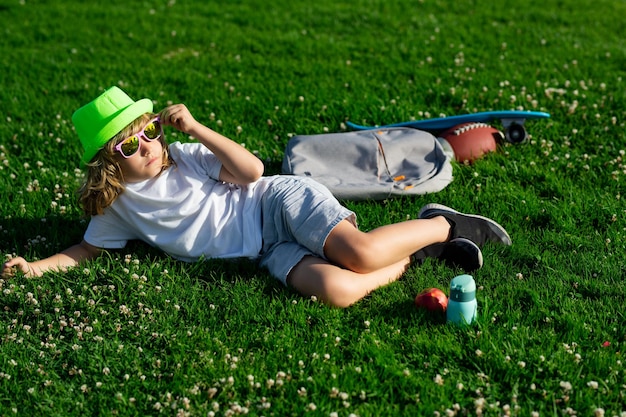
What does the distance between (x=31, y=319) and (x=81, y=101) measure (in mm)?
4213

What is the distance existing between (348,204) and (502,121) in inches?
81.1

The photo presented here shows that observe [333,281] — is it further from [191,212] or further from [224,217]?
[191,212]

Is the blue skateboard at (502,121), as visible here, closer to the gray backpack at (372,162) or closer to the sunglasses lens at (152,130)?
the gray backpack at (372,162)

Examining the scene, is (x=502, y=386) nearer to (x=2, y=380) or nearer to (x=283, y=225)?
(x=283, y=225)

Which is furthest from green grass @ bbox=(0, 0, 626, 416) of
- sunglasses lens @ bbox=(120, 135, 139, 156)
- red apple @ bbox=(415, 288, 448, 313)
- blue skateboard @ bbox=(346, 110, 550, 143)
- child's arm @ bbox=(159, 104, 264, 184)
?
sunglasses lens @ bbox=(120, 135, 139, 156)

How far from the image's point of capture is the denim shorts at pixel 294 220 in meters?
5.76

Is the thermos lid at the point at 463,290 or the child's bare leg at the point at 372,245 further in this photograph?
the child's bare leg at the point at 372,245

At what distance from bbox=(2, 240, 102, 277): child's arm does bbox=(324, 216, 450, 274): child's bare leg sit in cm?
189

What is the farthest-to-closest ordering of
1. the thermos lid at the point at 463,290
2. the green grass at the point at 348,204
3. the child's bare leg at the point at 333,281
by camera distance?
the child's bare leg at the point at 333,281
the thermos lid at the point at 463,290
the green grass at the point at 348,204

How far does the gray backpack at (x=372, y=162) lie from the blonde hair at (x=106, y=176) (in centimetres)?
167

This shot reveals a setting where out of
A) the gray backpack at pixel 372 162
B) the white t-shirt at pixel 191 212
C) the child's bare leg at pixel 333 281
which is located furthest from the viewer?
the gray backpack at pixel 372 162

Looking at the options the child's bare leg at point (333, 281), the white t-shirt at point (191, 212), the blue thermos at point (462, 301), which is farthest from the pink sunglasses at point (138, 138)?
the blue thermos at point (462, 301)

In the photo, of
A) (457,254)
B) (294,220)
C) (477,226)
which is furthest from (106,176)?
(477,226)

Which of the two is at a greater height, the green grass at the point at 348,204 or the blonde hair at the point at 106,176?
the blonde hair at the point at 106,176
